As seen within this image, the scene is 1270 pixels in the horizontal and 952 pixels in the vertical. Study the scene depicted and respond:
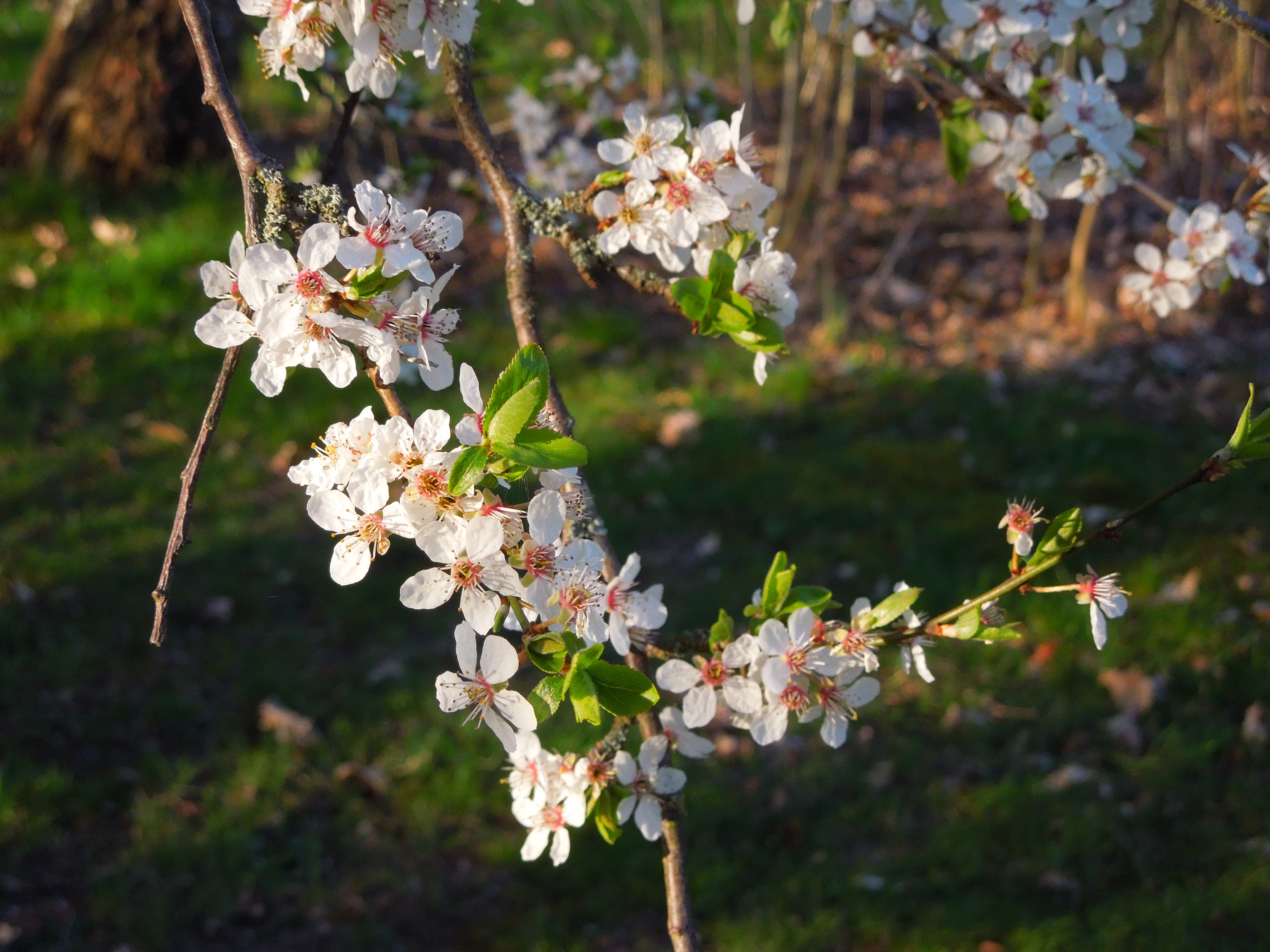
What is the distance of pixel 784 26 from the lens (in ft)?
5.89

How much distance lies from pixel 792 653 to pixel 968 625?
0.20 meters

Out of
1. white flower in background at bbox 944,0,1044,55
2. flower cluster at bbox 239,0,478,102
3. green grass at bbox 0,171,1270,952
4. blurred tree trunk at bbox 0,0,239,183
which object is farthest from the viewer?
blurred tree trunk at bbox 0,0,239,183

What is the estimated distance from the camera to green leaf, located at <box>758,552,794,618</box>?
117 cm

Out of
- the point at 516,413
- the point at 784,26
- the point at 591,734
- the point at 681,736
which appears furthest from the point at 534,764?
the point at 591,734

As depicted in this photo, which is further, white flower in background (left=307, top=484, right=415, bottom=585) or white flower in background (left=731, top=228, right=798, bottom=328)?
white flower in background (left=731, top=228, right=798, bottom=328)

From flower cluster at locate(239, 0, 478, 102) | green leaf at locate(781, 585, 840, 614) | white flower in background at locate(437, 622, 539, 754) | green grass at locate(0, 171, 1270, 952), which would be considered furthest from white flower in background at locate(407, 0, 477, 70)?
green grass at locate(0, 171, 1270, 952)

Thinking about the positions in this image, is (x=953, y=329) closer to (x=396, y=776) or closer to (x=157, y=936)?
(x=396, y=776)

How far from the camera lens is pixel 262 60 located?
119 centimetres

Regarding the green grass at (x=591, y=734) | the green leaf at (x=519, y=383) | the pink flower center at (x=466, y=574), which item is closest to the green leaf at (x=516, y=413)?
the green leaf at (x=519, y=383)

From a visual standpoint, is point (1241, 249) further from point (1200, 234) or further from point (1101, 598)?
point (1101, 598)

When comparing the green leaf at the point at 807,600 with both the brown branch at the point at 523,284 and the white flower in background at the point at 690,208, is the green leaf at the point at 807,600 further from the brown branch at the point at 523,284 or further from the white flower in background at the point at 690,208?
the white flower in background at the point at 690,208

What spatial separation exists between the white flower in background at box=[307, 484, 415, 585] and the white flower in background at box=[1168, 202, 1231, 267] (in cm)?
145

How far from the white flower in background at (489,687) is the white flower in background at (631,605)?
0.14m

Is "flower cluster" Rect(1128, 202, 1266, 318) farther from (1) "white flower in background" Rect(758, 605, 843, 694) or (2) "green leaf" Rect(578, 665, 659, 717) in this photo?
(2) "green leaf" Rect(578, 665, 659, 717)
